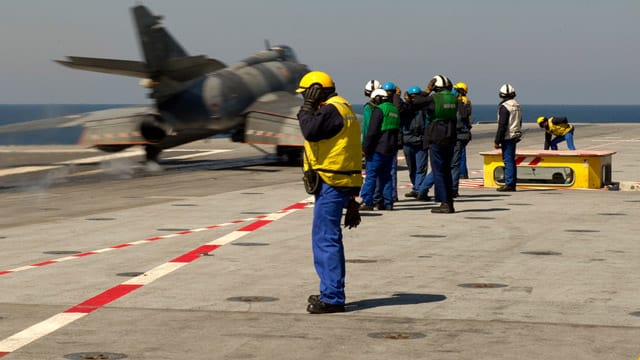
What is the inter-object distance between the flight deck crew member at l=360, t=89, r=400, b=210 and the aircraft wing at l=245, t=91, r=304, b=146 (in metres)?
14.4

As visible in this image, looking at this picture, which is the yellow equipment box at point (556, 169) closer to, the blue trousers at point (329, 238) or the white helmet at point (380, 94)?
the white helmet at point (380, 94)

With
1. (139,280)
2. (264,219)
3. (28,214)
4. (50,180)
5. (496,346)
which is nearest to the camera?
(496,346)

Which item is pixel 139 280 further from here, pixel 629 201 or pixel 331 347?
pixel 629 201

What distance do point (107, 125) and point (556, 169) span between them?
16.3 meters

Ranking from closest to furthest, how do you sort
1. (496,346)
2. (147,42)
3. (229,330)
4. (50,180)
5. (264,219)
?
(496,346) < (229,330) < (264,219) < (50,180) < (147,42)

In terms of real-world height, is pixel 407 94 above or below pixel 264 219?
above

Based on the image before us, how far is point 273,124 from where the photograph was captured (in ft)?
114

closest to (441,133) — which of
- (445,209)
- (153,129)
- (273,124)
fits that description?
(445,209)

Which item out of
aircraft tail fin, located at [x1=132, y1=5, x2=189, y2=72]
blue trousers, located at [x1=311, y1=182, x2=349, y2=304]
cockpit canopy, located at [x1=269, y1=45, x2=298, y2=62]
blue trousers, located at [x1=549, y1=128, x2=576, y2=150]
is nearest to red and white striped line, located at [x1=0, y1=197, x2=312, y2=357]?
blue trousers, located at [x1=311, y1=182, x2=349, y2=304]

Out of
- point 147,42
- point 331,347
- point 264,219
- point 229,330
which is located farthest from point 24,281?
point 147,42

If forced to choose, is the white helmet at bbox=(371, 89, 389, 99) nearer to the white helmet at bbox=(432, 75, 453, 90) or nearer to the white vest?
the white helmet at bbox=(432, 75, 453, 90)

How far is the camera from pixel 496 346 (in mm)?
8242

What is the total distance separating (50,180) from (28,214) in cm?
1061

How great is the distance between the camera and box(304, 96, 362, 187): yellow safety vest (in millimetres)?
10023
